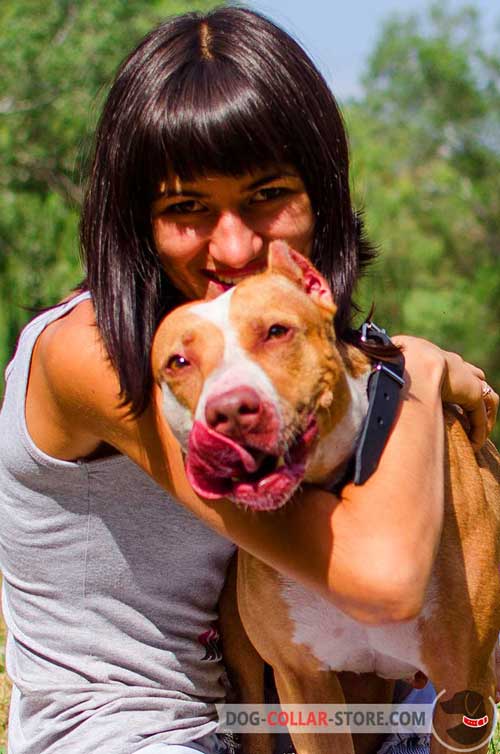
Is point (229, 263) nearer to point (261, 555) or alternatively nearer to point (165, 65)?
point (165, 65)

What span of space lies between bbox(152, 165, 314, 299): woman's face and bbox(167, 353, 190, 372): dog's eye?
31cm

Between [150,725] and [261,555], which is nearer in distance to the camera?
[261,555]

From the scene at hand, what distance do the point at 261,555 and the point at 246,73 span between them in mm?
1270

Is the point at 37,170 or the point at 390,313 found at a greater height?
the point at 37,170

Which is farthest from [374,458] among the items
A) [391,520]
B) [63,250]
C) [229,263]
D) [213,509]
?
[63,250]

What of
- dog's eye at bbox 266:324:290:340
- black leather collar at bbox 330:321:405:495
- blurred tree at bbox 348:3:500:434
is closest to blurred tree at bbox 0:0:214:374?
blurred tree at bbox 348:3:500:434

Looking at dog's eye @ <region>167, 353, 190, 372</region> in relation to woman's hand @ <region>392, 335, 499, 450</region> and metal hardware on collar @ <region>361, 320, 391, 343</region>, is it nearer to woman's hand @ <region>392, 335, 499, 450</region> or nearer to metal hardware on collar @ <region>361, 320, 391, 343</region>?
metal hardware on collar @ <region>361, 320, 391, 343</region>

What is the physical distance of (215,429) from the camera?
87.4 inches

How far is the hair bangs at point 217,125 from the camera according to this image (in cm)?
273

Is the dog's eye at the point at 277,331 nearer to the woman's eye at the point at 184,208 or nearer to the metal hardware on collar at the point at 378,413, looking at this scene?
the metal hardware on collar at the point at 378,413

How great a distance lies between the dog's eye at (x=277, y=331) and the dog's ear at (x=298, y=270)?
7.3 inches

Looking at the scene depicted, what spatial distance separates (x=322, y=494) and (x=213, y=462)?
16.5 inches

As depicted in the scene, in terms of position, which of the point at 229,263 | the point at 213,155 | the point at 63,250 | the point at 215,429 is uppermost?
the point at 213,155

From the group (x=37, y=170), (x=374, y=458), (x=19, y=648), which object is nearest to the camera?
(x=374, y=458)
